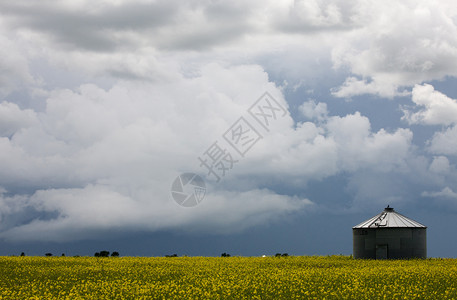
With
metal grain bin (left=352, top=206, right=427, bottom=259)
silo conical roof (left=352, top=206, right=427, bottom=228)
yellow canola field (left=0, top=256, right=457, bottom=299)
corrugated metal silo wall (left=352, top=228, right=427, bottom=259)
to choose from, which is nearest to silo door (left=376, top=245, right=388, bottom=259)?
metal grain bin (left=352, top=206, right=427, bottom=259)

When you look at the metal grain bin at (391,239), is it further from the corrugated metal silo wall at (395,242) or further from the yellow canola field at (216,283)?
the yellow canola field at (216,283)

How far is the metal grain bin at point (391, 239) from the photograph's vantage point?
49969 millimetres

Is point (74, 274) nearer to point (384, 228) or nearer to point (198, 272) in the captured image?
point (198, 272)

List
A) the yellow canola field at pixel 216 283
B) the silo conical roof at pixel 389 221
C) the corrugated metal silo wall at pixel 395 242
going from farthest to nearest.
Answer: the silo conical roof at pixel 389 221 → the corrugated metal silo wall at pixel 395 242 → the yellow canola field at pixel 216 283

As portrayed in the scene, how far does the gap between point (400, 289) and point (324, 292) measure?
469cm

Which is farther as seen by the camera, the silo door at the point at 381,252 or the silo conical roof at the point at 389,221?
the silo conical roof at the point at 389,221

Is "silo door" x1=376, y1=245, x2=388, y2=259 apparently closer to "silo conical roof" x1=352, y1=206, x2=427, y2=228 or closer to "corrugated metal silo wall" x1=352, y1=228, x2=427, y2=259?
"corrugated metal silo wall" x1=352, y1=228, x2=427, y2=259

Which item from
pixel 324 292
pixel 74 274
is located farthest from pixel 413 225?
pixel 74 274

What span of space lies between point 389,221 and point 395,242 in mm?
2315

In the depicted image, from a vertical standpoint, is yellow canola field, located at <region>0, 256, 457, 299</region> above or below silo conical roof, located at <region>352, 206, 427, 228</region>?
below

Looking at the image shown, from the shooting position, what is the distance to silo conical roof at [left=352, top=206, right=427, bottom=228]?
50.7 metres

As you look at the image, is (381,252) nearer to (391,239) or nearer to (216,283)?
(391,239)

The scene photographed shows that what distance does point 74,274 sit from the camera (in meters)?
31.9

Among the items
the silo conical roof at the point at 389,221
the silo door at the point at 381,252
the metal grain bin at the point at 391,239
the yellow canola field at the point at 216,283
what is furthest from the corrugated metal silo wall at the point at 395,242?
the yellow canola field at the point at 216,283
